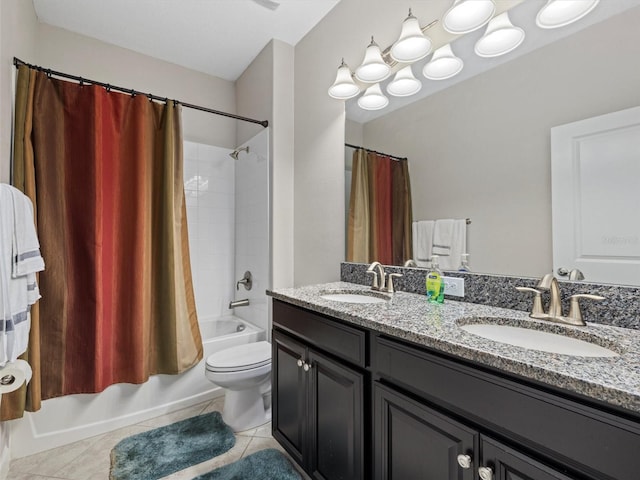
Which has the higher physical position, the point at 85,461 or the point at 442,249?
the point at 442,249

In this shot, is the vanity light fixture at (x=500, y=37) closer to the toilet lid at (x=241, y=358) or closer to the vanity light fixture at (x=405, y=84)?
the vanity light fixture at (x=405, y=84)

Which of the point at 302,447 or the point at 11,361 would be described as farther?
the point at 302,447

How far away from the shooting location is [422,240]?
4.94 feet

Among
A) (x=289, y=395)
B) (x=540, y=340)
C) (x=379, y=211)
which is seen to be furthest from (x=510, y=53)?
(x=289, y=395)

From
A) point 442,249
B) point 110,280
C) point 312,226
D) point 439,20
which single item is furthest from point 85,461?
point 439,20

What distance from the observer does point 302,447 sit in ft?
4.50

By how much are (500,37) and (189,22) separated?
6.51 feet

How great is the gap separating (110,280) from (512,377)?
2098 mm

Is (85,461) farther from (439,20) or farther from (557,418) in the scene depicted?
(439,20)

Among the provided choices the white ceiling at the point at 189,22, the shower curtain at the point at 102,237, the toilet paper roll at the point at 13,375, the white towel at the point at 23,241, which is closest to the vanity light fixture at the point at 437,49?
the white ceiling at the point at 189,22

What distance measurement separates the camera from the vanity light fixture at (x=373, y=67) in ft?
5.21

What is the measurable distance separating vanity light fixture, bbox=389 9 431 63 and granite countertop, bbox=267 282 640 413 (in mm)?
1135

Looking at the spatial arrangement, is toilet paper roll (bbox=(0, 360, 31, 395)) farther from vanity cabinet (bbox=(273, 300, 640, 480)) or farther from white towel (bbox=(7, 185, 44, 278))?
vanity cabinet (bbox=(273, 300, 640, 480))

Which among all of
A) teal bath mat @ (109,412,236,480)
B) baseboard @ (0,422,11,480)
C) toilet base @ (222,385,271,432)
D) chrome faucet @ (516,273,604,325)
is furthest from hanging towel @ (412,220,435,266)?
baseboard @ (0,422,11,480)
